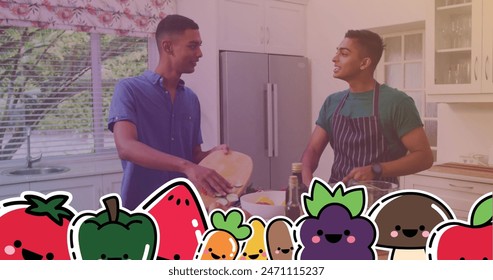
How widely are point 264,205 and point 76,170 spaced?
60 centimetres

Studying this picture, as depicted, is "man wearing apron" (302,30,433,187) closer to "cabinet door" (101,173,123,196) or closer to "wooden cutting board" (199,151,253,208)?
"wooden cutting board" (199,151,253,208)

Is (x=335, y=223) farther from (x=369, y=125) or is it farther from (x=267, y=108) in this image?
(x=267, y=108)

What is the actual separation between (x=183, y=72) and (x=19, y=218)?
0.67 meters

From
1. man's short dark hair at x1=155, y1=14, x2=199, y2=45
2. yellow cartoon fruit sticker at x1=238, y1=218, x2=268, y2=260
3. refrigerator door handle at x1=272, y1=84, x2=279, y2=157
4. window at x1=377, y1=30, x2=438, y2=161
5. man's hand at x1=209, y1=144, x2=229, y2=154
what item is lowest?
yellow cartoon fruit sticker at x1=238, y1=218, x2=268, y2=260

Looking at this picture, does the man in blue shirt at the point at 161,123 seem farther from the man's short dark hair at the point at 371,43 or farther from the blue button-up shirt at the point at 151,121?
the man's short dark hair at the point at 371,43

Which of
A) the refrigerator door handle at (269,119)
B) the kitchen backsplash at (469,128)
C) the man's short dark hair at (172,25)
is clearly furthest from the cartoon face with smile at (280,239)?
the kitchen backsplash at (469,128)

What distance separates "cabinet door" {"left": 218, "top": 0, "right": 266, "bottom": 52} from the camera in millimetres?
1664

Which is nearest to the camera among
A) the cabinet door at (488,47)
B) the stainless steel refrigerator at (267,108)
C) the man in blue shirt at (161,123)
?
the man in blue shirt at (161,123)

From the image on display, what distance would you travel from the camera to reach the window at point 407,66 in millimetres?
1510

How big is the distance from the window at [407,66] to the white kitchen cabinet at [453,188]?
13cm

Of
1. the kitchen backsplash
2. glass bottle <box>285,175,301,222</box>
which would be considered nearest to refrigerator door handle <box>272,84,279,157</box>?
glass bottle <box>285,175,301,222</box>

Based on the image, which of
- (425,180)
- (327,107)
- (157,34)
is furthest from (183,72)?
(425,180)

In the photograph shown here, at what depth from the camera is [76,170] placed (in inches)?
57.2

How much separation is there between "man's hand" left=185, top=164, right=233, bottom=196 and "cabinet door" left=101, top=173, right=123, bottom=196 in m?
0.22
